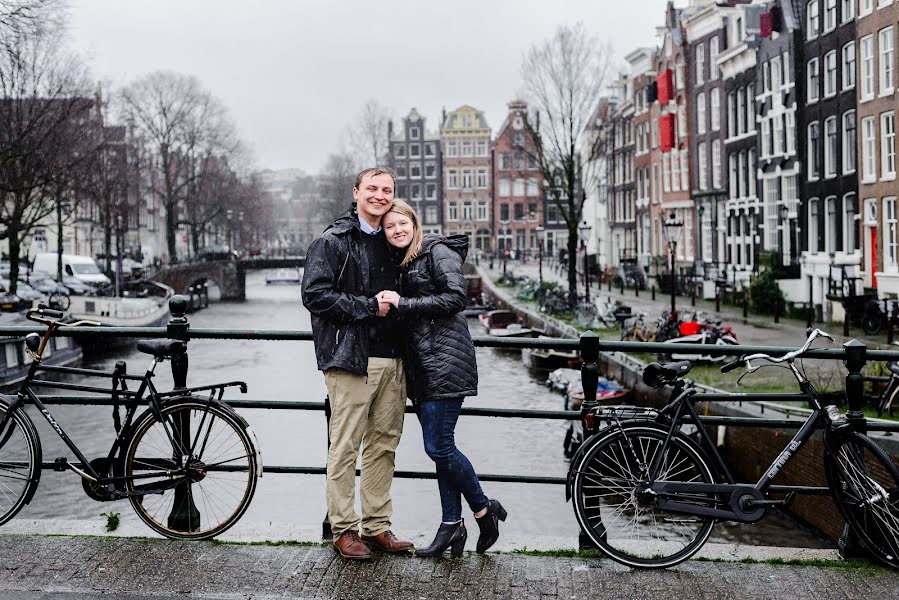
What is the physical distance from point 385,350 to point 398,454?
17.2 meters

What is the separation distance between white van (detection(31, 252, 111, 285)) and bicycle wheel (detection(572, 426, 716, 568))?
177ft

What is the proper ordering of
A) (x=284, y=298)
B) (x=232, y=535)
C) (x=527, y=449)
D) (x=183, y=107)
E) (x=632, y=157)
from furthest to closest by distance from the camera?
(x=284, y=298), (x=183, y=107), (x=632, y=157), (x=527, y=449), (x=232, y=535)

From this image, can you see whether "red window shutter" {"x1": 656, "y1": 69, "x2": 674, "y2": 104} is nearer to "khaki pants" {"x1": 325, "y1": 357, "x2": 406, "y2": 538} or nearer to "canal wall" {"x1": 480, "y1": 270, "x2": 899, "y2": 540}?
"canal wall" {"x1": 480, "y1": 270, "x2": 899, "y2": 540}

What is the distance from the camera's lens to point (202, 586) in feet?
15.6

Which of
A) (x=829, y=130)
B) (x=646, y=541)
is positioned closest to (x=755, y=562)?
(x=646, y=541)

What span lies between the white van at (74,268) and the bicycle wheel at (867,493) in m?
54.4

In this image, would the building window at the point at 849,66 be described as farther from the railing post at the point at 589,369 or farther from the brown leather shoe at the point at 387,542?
the brown leather shoe at the point at 387,542

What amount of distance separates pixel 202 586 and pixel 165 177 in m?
73.7

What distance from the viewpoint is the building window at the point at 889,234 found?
94.9ft

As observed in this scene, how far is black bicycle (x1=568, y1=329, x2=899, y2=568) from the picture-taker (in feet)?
16.2

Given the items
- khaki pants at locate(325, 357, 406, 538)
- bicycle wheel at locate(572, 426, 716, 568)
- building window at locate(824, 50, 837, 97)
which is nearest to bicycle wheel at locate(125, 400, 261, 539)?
khaki pants at locate(325, 357, 406, 538)

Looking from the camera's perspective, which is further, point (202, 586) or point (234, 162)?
point (234, 162)

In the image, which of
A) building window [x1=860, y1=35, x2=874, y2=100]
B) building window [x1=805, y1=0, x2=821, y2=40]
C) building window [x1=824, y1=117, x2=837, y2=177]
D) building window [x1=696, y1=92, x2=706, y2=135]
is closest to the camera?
building window [x1=860, y1=35, x2=874, y2=100]

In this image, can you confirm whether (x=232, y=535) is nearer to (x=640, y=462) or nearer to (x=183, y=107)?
(x=640, y=462)
